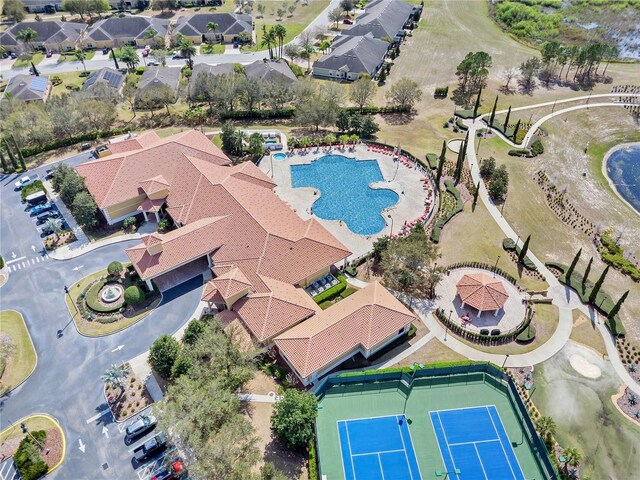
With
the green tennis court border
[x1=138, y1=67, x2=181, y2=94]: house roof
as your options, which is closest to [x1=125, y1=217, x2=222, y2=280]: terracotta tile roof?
the green tennis court border

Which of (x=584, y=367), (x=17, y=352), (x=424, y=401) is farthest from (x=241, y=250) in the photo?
(x=584, y=367)

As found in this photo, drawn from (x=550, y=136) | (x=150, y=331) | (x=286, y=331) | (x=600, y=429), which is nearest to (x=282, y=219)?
(x=286, y=331)

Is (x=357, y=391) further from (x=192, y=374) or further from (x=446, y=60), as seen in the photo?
(x=446, y=60)

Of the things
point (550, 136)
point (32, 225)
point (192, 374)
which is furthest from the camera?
point (550, 136)

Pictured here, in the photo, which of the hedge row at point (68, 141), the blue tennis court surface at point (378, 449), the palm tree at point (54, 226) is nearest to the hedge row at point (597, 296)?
the blue tennis court surface at point (378, 449)

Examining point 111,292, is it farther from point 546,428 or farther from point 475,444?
point 546,428
